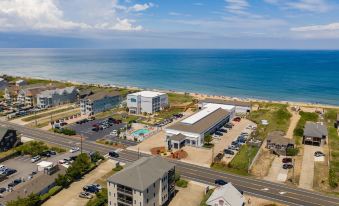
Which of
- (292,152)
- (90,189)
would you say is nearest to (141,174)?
(90,189)

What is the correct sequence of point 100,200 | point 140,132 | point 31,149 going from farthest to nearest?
point 140,132, point 31,149, point 100,200

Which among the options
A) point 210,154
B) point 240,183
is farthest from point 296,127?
point 240,183

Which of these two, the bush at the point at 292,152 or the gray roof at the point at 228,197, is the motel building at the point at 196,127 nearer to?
the bush at the point at 292,152

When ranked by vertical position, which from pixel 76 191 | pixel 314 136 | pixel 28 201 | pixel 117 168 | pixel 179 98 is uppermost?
pixel 179 98

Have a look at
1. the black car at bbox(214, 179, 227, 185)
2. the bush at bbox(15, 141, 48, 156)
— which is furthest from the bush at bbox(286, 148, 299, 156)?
the bush at bbox(15, 141, 48, 156)

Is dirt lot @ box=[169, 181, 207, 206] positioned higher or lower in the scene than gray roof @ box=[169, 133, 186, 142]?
lower

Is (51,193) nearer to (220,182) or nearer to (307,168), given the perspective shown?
(220,182)

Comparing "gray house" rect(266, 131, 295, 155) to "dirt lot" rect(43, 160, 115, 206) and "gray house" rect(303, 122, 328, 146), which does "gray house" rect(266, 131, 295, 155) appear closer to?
"gray house" rect(303, 122, 328, 146)
